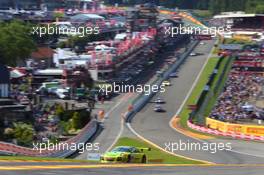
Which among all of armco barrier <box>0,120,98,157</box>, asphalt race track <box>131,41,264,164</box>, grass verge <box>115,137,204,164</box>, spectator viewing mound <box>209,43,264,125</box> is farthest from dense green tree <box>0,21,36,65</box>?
grass verge <box>115,137,204,164</box>

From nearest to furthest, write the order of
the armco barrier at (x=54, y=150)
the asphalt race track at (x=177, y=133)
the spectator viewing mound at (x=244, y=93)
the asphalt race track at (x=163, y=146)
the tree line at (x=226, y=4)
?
the asphalt race track at (x=163, y=146) < the armco barrier at (x=54, y=150) < the asphalt race track at (x=177, y=133) < the spectator viewing mound at (x=244, y=93) < the tree line at (x=226, y=4)

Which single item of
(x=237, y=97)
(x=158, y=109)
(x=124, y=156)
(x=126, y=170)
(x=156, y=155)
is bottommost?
(x=237, y=97)

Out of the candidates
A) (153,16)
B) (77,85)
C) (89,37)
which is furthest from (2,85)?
(153,16)

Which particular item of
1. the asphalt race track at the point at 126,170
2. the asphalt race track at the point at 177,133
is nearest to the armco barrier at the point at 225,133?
the asphalt race track at the point at 177,133

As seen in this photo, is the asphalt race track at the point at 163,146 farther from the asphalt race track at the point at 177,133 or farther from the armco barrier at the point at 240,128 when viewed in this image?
the armco barrier at the point at 240,128

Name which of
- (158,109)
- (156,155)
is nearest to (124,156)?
(156,155)

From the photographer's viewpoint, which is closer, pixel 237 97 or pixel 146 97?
pixel 146 97

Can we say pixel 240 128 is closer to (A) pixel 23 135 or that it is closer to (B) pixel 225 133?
(B) pixel 225 133
